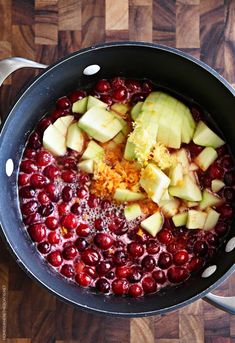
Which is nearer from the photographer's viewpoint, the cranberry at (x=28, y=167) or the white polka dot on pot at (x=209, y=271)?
the white polka dot on pot at (x=209, y=271)

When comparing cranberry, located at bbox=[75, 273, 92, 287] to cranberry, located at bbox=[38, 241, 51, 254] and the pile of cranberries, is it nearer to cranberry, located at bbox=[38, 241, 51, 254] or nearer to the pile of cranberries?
the pile of cranberries

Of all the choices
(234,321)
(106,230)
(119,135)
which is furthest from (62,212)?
(234,321)

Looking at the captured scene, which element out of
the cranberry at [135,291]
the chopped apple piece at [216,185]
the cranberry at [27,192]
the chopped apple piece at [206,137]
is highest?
the chopped apple piece at [206,137]

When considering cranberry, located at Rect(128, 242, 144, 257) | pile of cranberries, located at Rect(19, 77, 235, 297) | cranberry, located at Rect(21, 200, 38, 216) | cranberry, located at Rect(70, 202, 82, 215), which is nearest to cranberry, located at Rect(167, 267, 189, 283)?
pile of cranberries, located at Rect(19, 77, 235, 297)

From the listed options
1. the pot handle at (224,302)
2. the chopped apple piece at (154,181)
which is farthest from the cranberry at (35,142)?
the pot handle at (224,302)

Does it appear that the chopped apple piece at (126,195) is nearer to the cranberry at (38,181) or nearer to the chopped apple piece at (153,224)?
the chopped apple piece at (153,224)

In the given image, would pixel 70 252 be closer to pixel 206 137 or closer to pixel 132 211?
pixel 132 211
